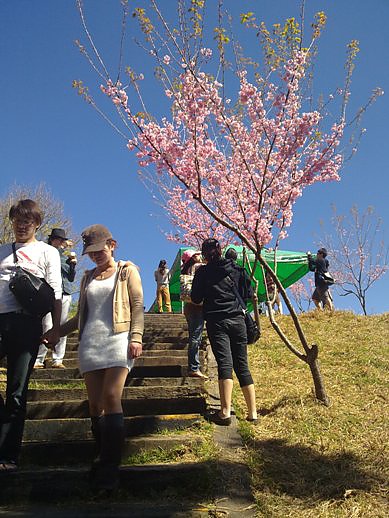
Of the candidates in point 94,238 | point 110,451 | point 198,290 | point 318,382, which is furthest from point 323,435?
point 94,238

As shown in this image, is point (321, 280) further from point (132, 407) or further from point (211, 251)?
point (132, 407)

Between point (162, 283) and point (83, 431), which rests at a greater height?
point (162, 283)

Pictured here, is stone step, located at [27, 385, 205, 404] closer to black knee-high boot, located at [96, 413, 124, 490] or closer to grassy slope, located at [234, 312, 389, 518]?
grassy slope, located at [234, 312, 389, 518]

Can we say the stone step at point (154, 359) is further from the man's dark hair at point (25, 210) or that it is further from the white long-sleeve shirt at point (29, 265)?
the man's dark hair at point (25, 210)

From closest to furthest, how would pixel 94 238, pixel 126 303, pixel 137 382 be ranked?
pixel 126 303 → pixel 94 238 → pixel 137 382

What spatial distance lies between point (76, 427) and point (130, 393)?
0.74 m

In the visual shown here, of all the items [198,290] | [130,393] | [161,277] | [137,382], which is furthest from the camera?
[161,277]

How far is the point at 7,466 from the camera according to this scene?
3205mm

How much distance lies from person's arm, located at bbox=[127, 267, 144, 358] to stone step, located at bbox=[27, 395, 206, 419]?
1.50m

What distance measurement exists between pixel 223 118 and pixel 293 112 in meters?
1.06

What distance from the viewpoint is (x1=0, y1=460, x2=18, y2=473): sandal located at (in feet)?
10.4

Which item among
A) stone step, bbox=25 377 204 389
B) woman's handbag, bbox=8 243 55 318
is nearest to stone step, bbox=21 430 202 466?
woman's handbag, bbox=8 243 55 318

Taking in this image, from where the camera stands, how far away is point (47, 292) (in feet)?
11.3

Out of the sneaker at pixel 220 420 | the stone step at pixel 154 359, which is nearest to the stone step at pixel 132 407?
the sneaker at pixel 220 420
